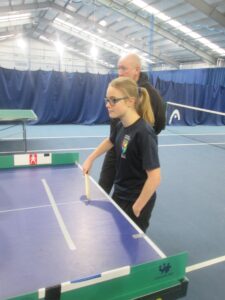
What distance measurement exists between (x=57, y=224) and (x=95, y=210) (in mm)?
244

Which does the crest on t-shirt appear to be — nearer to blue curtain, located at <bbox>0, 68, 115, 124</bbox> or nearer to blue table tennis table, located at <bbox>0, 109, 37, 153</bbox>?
blue table tennis table, located at <bbox>0, 109, 37, 153</bbox>

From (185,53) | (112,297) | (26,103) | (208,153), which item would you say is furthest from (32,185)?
(185,53)

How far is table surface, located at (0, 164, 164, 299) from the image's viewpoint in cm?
105

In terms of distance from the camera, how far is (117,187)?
6.00ft

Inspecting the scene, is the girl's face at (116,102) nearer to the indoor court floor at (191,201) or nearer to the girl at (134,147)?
the girl at (134,147)

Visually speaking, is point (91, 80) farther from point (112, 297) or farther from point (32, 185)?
point (112, 297)

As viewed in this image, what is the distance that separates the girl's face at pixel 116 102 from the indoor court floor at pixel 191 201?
132 centimetres

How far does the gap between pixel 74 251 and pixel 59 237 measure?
130 mm

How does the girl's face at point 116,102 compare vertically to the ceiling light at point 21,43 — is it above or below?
below

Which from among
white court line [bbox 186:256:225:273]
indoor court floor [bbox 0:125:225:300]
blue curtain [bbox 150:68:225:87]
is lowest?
white court line [bbox 186:256:225:273]

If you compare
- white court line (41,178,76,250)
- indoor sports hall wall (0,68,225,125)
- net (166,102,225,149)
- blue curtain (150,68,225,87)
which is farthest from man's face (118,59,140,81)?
blue curtain (150,68,225,87)

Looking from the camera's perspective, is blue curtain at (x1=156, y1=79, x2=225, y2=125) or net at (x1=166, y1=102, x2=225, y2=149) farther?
blue curtain at (x1=156, y1=79, x2=225, y2=125)

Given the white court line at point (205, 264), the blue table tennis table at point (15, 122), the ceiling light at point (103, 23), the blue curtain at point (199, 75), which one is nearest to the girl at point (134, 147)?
the white court line at point (205, 264)

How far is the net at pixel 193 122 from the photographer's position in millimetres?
8078
